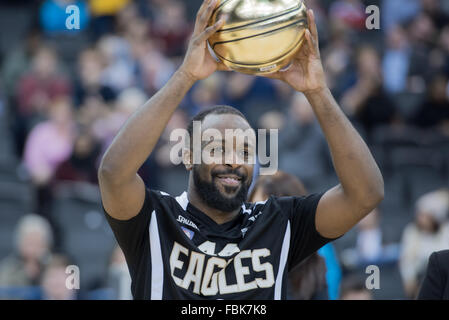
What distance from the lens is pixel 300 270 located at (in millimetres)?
4438

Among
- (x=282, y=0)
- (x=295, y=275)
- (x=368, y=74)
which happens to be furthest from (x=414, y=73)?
(x=282, y=0)

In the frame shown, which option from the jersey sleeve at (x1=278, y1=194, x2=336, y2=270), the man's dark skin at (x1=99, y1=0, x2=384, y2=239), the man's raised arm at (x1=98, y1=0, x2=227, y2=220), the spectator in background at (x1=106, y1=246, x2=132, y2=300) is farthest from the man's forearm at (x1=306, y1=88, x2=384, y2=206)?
the spectator in background at (x1=106, y1=246, x2=132, y2=300)

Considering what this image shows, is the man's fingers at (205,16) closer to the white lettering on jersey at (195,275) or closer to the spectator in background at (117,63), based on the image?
the white lettering on jersey at (195,275)

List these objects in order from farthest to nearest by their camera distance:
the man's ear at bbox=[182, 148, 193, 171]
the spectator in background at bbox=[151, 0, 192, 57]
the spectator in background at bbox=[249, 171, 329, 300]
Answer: the spectator in background at bbox=[151, 0, 192, 57]
the spectator in background at bbox=[249, 171, 329, 300]
the man's ear at bbox=[182, 148, 193, 171]

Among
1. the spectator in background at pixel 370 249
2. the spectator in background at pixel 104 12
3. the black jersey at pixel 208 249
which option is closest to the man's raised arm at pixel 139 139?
the black jersey at pixel 208 249

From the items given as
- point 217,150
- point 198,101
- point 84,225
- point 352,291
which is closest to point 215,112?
Answer: point 217,150

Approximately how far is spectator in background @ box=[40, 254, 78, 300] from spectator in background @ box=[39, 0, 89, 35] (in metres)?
5.45

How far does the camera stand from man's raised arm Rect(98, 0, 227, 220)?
127 inches

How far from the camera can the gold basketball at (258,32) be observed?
3.37m

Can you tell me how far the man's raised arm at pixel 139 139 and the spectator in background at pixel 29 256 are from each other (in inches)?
181

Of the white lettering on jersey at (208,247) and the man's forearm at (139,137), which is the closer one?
the man's forearm at (139,137)

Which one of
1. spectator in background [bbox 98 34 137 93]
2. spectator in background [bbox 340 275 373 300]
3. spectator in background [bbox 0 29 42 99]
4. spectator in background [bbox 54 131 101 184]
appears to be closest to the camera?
spectator in background [bbox 340 275 373 300]

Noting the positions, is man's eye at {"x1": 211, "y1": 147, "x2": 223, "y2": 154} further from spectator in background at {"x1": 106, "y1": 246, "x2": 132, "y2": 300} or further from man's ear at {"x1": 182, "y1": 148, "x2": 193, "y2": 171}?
spectator in background at {"x1": 106, "y1": 246, "x2": 132, "y2": 300}

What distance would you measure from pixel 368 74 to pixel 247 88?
172 centimetres
